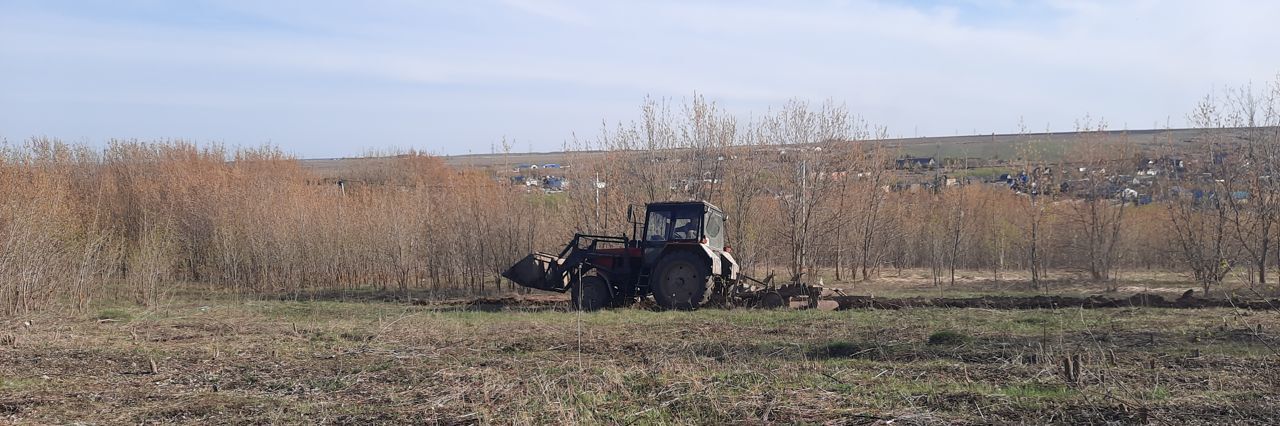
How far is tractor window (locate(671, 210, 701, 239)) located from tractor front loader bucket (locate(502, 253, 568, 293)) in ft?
6.14

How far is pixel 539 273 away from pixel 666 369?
690 cm

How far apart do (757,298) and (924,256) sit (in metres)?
12.2

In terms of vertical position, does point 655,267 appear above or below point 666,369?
above

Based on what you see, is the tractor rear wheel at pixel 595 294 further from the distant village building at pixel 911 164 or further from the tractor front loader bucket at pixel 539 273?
the distant village building at pixel 911 164

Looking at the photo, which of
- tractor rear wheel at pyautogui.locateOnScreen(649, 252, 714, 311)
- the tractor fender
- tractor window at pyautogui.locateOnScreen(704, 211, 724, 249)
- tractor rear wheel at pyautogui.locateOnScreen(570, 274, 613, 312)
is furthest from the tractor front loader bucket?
tractor window at pyautogui.locateOnScreen(704, 211, 724, 249)

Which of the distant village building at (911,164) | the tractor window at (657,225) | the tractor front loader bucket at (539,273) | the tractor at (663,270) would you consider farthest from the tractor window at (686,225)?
the distant village building at (911,164)

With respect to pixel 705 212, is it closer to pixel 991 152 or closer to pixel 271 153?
pixel 271 153

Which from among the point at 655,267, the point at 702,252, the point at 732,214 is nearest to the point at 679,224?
the point at 702,252

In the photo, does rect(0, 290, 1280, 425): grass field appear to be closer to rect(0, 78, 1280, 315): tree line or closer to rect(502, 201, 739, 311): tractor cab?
rect(502, 201, 739, 311): tractor cab

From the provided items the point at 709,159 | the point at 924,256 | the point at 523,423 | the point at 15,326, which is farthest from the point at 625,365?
the point at 924,256

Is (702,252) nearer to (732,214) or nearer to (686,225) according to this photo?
(686,225)

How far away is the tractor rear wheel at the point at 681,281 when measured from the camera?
13.8m

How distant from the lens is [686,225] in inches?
557

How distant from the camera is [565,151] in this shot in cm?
2234
